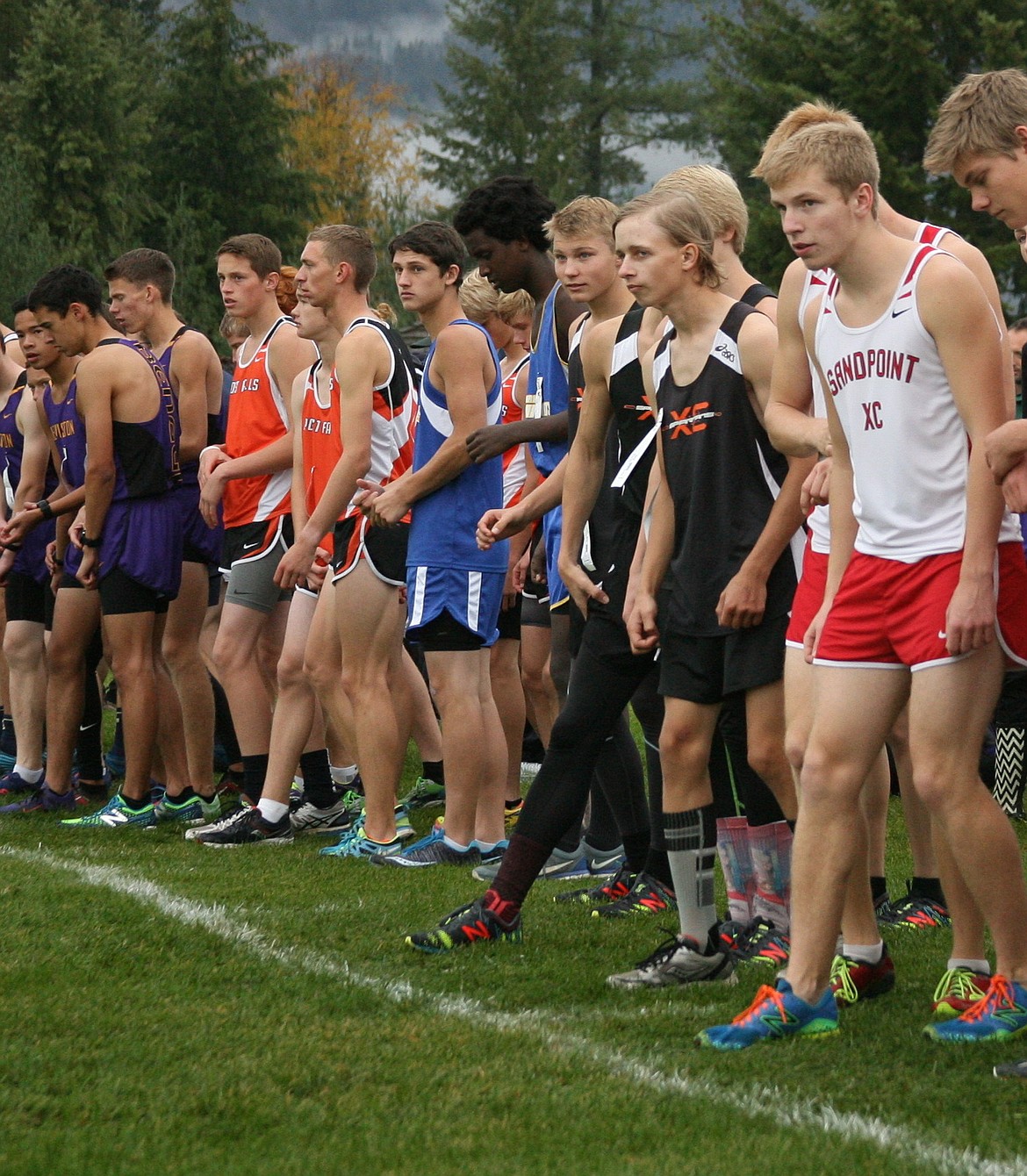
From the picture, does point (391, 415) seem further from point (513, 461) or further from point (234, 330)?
point (234, 330)

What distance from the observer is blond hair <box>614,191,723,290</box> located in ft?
15.4

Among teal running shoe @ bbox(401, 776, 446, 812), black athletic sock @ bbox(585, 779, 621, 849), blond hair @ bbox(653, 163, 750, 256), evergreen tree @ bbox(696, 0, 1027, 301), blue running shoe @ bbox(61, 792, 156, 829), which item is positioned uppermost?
evergreen tree @ bbox(696, 0, 1027, 301)

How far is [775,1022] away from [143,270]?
590 cm

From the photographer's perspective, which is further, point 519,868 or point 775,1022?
point 519,868

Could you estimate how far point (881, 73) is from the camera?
105 feet

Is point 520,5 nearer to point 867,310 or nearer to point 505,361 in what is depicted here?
point 505,361

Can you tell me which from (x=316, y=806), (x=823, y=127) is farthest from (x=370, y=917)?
(x=823, y=127)

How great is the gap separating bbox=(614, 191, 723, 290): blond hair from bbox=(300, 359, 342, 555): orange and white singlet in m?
2.90

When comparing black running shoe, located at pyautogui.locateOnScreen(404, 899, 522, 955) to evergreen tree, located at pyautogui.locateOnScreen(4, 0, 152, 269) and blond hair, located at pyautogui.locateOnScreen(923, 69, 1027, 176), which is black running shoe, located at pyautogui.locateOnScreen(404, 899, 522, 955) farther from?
evergreen tree, located at pyautogui.locateOnScreen(4, 0, 152, 269)

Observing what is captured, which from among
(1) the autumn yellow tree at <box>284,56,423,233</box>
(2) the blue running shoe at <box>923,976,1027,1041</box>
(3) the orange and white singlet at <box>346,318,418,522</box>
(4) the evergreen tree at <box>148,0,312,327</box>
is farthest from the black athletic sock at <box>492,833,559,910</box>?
(1) the autumn yellow tree at <box>284,56,423,233</box>

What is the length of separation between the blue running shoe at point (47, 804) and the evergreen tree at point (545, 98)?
136ft

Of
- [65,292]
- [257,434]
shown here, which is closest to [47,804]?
[257,434]

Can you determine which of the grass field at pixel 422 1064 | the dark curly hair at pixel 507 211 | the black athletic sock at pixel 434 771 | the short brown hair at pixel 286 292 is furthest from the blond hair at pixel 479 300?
the grass field at pixel 422 1064

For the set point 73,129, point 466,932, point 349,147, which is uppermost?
point 349,147
